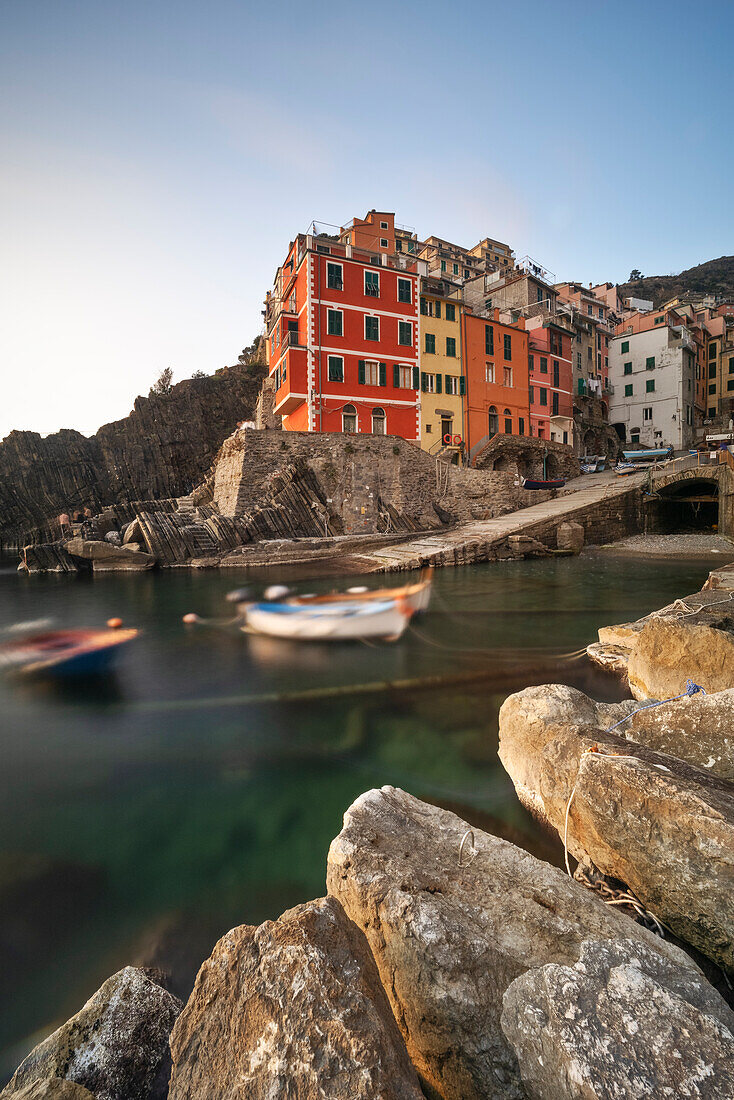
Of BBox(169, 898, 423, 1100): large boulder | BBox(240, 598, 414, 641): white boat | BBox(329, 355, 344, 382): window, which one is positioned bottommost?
BBox(240, 598, 414, 641): white boat

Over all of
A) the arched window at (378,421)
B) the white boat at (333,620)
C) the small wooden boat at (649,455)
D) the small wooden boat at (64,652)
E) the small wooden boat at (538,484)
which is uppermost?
the arched window at (378,421)

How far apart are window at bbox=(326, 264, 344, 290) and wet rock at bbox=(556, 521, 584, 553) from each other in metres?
18.8

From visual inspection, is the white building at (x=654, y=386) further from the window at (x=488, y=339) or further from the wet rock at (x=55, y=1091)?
the wet rock at (x=55, y=1091)

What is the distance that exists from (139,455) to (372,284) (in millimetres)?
34113

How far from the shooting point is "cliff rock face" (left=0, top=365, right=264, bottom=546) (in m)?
51.2

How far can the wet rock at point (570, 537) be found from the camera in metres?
24.0

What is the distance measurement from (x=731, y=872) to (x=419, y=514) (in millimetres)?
25460

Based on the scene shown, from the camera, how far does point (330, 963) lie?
66.0 inches

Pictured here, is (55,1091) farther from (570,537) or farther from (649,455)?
(649,455)

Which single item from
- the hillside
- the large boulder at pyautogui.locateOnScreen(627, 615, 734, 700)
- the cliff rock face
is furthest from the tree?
the hillside

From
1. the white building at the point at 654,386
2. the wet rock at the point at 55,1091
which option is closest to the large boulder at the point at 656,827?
the wet rock at the point at 55,1091

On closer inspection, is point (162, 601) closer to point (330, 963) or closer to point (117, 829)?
point (117, 829)

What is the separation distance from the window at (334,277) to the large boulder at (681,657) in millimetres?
28028

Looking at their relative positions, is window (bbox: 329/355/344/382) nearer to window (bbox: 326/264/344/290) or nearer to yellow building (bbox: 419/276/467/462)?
window (bbox: 326/264/344/290)
